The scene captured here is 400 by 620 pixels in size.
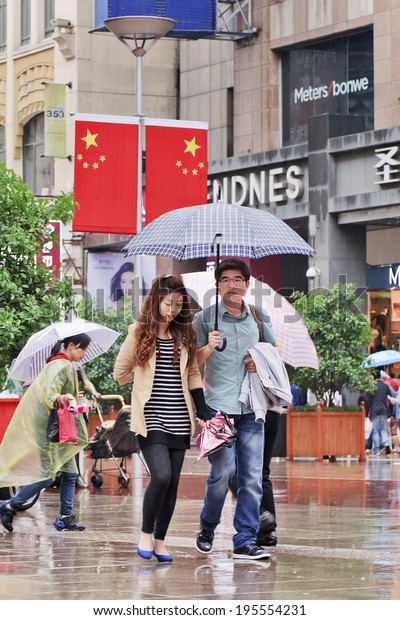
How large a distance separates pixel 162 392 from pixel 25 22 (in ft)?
130

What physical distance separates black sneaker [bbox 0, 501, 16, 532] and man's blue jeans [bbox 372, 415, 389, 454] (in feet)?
53.6

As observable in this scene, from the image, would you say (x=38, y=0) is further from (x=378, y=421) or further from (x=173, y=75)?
(x=378, y=421)

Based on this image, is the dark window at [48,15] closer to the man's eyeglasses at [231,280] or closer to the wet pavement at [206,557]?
the wet pavement at [206,557]

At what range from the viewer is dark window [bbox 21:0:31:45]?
156 feet

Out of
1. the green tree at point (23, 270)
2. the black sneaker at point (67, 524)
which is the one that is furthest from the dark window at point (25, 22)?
the black sneaker at point (67, 524)

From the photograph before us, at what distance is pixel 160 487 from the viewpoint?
9.90 meters

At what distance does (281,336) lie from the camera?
741 inches

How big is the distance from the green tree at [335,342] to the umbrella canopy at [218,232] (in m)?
14.8

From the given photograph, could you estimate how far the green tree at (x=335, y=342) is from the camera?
86.2 feet

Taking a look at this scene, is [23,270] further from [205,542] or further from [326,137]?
[326,137]

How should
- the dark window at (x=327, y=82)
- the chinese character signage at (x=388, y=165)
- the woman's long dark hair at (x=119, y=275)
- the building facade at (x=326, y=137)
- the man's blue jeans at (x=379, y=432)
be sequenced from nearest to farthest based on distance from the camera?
the man's blue jeans at (x=379, y=432) → the chinese character signage at (x=388, y=165) → the building facade at (x=326, y=137) → the dark window at (x=327, y=82) → the woman's long dark hair at (x=119, y=275)

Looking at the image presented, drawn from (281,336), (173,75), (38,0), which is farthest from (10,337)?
(38,0)

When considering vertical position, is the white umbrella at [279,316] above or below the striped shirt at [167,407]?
above

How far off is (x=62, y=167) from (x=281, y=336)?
26881 millimetres
